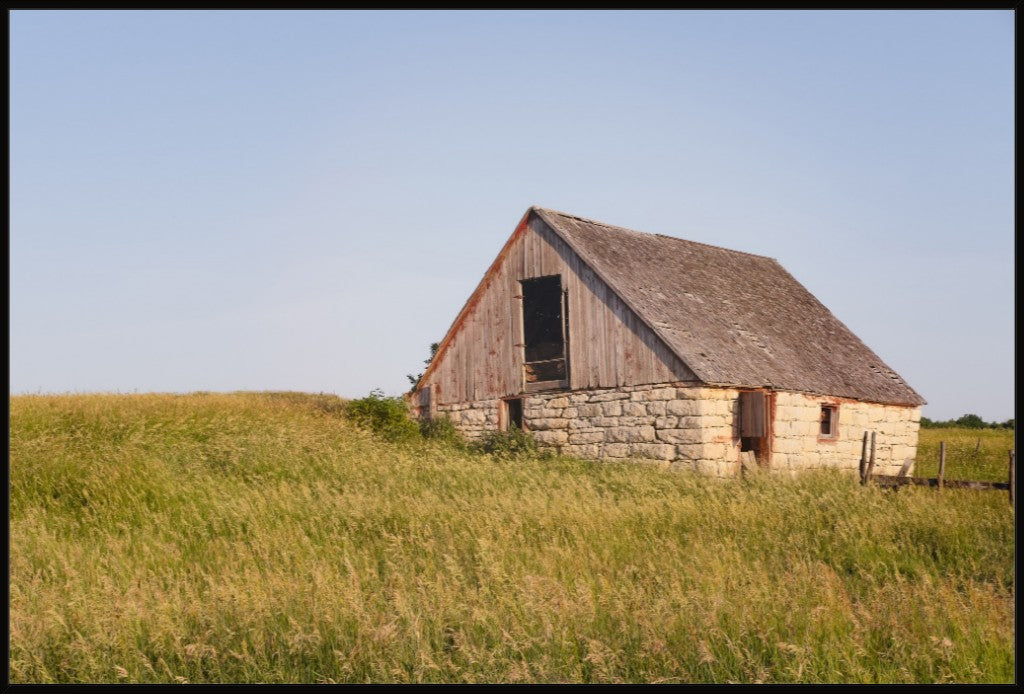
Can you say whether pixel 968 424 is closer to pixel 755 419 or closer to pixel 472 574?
pixel 755 419

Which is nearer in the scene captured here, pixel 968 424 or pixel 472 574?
pixel 472 574

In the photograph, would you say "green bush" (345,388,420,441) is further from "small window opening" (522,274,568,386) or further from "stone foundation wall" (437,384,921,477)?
"small window opening" (522,274,568,386)

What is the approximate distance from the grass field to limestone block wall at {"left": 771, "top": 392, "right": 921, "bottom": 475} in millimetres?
4707

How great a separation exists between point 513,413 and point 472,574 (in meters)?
14.5

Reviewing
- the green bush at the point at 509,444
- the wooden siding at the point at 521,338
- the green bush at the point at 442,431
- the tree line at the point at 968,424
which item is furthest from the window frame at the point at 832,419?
the tree line at the point at 968,424

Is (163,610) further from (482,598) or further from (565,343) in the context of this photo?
(565,343)

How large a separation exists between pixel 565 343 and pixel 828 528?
1123 centimetres

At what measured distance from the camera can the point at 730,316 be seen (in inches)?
935

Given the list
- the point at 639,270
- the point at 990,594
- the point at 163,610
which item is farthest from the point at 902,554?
the point at 639,270

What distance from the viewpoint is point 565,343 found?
21516mm

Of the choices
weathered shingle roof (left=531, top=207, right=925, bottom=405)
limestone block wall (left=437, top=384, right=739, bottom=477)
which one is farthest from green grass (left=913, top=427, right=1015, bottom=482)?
limestone block wall (left=437, top=384, right=739, bottom=477)

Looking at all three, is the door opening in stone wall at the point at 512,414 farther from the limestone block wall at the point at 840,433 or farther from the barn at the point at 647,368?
the limestone block wall at the point at 840,433

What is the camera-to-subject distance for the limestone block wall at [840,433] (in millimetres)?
21016

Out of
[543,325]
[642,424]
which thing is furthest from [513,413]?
[543,325]
